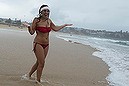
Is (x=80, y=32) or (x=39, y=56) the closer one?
(x=39, y=56)

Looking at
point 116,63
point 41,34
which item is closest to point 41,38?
point 41,34

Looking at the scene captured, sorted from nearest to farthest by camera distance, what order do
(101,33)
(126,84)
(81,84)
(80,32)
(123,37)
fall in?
(81,84) → (126,84) → (123,37) → (101,33) → (80,32)

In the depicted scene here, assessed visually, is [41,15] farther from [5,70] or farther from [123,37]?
[123,37]

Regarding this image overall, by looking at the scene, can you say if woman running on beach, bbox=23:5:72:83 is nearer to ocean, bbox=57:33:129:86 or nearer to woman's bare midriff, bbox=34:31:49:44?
woman's bare midriff, bbox=34:31:49:44

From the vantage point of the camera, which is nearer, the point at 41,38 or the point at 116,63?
the point at 41,38

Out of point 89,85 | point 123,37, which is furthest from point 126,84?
point 123,37

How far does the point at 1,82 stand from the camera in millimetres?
5309

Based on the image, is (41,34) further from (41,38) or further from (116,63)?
(116,63)

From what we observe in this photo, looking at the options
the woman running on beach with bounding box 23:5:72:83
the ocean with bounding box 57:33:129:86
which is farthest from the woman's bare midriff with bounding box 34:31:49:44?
the ocean with bounding box 57:33:129:86

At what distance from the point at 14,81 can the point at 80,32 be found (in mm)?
138617

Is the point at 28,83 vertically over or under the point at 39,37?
under

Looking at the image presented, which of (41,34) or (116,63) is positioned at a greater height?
(41,34)

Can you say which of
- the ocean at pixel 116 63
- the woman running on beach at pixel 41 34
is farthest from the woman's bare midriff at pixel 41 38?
the ocean at pixel 116 63

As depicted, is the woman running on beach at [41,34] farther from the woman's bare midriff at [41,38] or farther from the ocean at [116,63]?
the ocean at [116,63]
